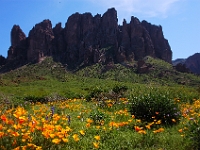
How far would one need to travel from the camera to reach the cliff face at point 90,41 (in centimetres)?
13725

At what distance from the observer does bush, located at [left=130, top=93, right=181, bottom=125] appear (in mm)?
6672

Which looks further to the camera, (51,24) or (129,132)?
(51,24)

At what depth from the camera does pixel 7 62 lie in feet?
526

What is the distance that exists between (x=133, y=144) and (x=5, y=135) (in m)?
2.43

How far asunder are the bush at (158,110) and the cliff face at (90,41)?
121736mm

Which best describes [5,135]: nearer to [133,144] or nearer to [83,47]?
[133,144]

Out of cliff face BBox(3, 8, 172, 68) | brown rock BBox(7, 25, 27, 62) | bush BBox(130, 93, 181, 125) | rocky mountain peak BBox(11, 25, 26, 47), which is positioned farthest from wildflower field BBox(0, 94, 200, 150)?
rocky mountain peak BBox(11, 25, 26, 47)

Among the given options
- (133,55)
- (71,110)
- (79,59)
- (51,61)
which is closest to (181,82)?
(133,55)

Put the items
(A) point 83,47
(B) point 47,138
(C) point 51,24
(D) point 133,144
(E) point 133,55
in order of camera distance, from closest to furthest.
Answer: (B) point 47,138 → (D) point 133,144 → (E) point 133,55 → (A) point 83,47 → (C) point 51,24

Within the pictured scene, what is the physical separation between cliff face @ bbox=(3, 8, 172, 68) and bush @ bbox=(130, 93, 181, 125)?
12174 centimetres

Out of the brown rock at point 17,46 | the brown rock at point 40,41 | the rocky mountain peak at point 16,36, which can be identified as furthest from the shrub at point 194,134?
the rocky mountain peak at point 16,36

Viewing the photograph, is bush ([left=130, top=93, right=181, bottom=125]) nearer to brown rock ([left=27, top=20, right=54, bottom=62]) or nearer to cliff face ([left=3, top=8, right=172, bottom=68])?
cliff face ([left=3, top=8, right=172, bottom=68])

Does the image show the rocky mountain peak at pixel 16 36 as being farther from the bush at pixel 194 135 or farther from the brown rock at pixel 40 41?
the bush at pixel 194 135

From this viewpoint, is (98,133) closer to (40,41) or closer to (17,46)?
(40,41)
